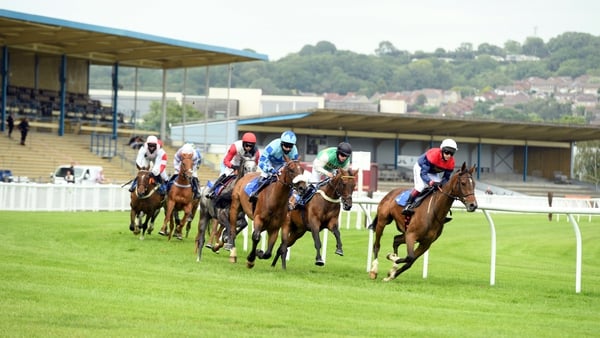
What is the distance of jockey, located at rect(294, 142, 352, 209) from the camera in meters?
16.6

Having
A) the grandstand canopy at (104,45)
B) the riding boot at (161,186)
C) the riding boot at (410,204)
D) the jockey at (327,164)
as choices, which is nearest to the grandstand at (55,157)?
the grandstand canopy at (104,45)

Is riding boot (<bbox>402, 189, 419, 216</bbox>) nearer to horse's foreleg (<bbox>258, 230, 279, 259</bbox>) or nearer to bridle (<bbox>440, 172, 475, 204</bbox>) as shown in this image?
bridle (<bbox>440, 172, 475, 204</bbox>)

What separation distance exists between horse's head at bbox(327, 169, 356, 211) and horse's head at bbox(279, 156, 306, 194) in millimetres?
660

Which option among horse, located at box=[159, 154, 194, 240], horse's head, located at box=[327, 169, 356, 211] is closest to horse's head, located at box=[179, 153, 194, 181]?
horse, located at box=[159, 154, 194, 240]

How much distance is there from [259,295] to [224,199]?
638 centimetres

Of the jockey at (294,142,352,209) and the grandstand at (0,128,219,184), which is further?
the grandstand at (0,128,219,184)

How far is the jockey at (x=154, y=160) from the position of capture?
73.2 ft

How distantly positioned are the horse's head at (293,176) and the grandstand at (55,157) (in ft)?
97.3

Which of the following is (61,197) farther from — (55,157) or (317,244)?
(317,244)

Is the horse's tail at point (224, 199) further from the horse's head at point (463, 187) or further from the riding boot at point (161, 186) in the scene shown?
the horse's head at point (463, 187)

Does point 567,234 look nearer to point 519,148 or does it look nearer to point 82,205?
point 82,205

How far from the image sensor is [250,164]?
18359 millimetres

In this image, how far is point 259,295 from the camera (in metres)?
12.2

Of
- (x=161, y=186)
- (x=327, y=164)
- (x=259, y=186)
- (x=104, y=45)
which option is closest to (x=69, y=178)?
(x=104, y=45)
